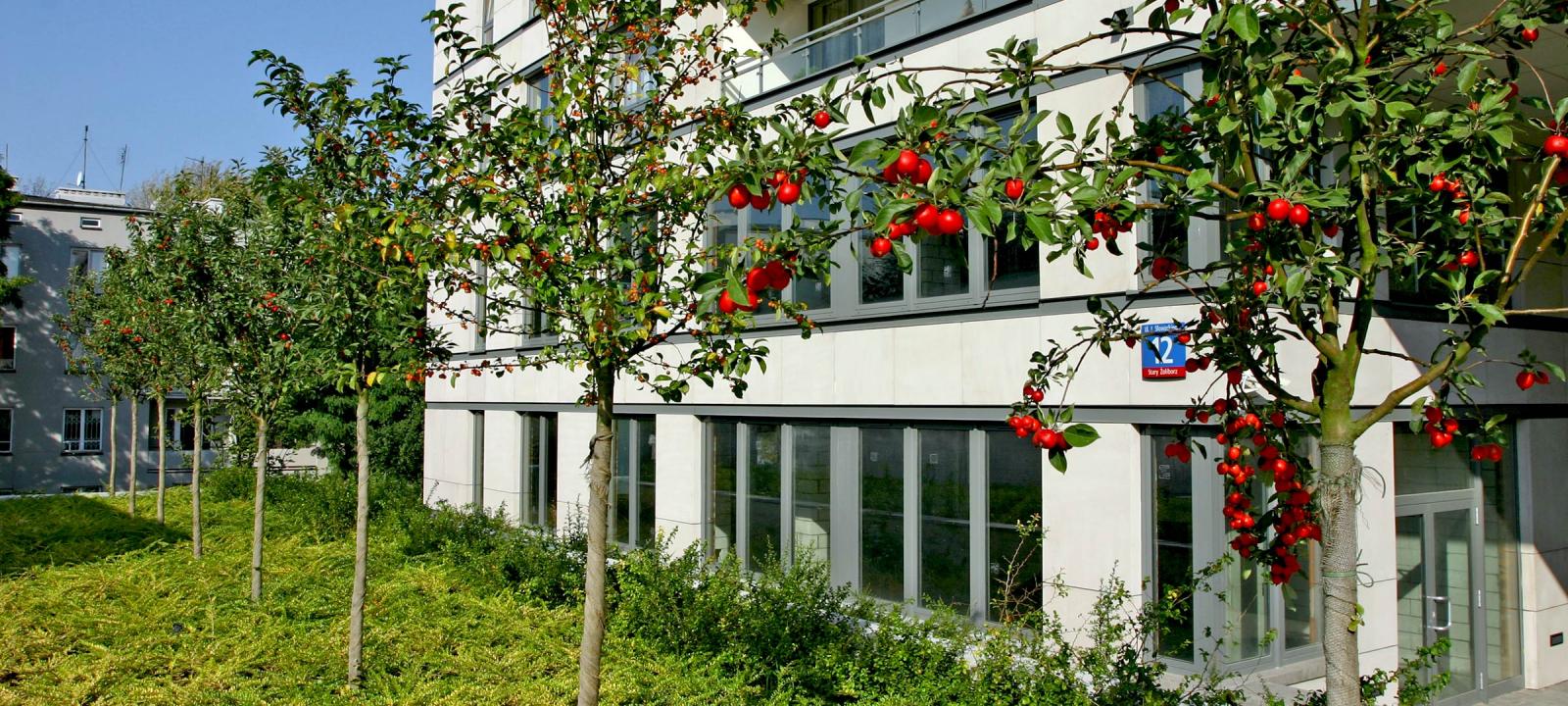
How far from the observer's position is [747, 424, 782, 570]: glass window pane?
40.9ft

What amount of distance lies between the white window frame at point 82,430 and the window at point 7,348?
89.5 inches

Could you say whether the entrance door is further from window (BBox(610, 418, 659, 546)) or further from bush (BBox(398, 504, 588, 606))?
window (BBox(610, 418, 659, 546))

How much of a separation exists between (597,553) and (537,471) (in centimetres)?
1154

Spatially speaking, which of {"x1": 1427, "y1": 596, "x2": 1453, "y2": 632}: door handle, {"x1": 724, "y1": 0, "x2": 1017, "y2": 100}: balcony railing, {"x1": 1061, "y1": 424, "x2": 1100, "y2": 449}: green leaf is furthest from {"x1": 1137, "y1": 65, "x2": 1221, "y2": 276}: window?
{"x1": 1061, "y1": 424, "x2": 1100, "y2": 449}: green leaf

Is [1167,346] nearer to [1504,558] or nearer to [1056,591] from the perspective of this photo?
[1056,591]

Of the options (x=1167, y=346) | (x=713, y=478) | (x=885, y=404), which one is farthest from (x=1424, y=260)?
(x=713, y=478)

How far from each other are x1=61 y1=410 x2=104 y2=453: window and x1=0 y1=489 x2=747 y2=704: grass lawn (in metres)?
26.2

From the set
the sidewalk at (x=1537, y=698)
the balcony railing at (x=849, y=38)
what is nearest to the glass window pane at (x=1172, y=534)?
the sidewalk at (x=1537, y=698)

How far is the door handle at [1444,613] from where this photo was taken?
913 centimetres

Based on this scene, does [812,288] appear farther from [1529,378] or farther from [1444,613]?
[1529,378]

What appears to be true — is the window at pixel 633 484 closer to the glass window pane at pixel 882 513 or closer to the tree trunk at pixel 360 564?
the glass window pane at pixel 882 513

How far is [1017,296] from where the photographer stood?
31.5 feet

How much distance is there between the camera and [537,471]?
17.6 m

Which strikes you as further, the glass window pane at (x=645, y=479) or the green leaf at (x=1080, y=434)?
the glass window pane at (x=645, y=479)
